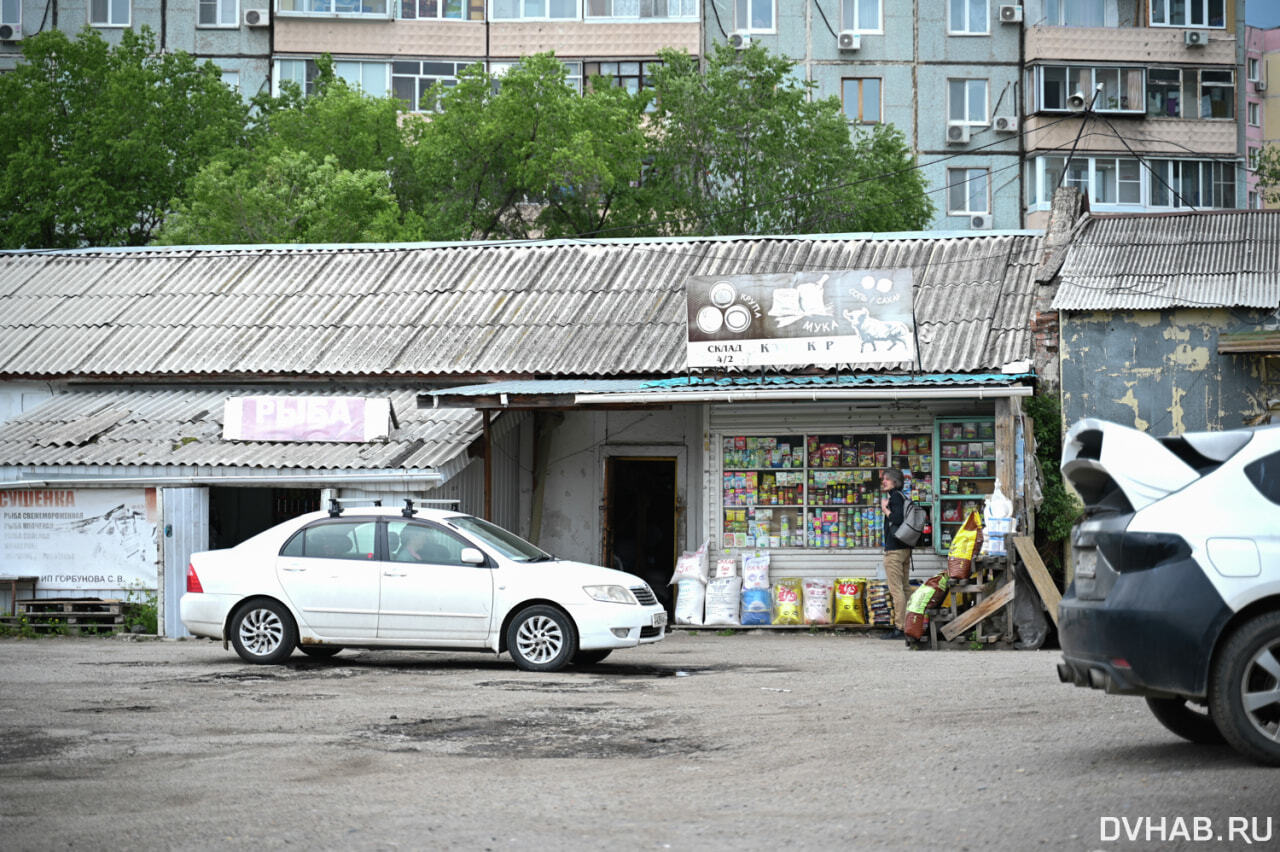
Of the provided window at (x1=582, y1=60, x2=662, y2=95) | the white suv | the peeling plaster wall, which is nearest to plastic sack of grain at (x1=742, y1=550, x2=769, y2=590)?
the peeling plaster wall

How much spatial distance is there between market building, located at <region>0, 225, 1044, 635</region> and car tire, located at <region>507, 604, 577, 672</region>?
446 centimetres

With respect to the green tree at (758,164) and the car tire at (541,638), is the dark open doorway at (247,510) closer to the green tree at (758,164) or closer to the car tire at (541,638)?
the car tire at (541,638)

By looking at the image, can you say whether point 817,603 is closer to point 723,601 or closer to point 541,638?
point 723,601

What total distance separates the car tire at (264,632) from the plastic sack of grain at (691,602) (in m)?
6.14

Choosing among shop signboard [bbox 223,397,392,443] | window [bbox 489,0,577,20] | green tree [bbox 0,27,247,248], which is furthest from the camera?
window [bbox 489,0,577,20]

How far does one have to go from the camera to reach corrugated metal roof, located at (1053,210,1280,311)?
18.7m

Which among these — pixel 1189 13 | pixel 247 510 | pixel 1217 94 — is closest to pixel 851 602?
pixel 247 510

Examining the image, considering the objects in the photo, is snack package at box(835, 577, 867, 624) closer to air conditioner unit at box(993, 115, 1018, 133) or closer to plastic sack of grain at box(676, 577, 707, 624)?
plastic sack of grain at box(676, 577, 707, 624)

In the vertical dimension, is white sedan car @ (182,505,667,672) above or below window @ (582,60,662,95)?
below

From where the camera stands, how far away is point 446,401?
19078 millimetres

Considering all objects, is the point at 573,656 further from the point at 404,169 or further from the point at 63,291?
the point at 404,169

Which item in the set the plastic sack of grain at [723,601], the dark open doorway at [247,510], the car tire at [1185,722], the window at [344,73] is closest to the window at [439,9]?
the window at [344,73]

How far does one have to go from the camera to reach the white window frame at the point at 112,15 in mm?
47188

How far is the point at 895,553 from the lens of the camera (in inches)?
713
